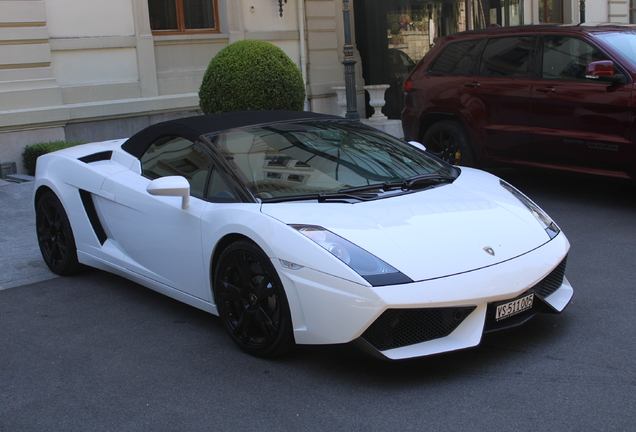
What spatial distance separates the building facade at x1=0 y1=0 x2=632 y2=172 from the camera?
10289 mm

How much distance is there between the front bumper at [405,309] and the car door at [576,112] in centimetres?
377

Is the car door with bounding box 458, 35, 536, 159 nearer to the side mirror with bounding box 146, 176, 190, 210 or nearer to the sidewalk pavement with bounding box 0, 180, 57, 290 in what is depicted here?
the side mirror with bounding box 146, 176, 190, 210

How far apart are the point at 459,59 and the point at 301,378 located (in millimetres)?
5799

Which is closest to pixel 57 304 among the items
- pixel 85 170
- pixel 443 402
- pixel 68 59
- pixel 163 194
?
pixel 85 170

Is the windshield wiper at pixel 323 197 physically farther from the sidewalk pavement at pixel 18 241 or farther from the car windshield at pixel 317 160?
the sidewalk pavement at pixel 18 241

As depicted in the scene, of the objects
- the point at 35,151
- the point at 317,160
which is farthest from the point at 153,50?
the point at 317,160

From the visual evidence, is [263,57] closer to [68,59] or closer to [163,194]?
[68,59]

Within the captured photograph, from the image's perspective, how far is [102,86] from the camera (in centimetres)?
1134

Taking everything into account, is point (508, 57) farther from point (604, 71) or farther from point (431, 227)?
point (431, 227)

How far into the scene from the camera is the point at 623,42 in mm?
7148

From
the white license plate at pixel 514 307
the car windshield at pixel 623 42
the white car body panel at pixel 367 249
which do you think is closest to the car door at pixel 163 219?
the white car body panel at pixel 367 249

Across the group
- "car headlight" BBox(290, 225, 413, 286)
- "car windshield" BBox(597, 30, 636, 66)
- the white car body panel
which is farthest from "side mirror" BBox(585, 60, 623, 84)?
"car headlight" BBox(290, 225, 413, 286)

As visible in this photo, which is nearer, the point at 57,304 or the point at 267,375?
the point at 267,375

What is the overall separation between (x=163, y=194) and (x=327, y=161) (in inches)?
39.3
